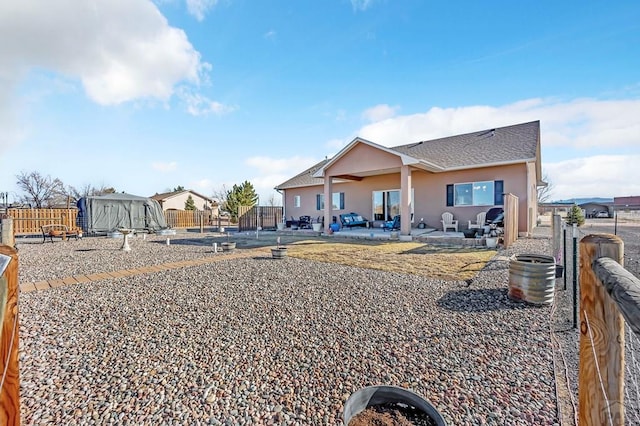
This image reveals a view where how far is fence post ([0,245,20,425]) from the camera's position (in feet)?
3.13

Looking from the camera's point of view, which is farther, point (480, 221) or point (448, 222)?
point (448, 222)

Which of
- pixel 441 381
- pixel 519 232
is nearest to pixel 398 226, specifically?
pixel 519 232

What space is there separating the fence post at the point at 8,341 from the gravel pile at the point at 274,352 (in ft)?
4.04

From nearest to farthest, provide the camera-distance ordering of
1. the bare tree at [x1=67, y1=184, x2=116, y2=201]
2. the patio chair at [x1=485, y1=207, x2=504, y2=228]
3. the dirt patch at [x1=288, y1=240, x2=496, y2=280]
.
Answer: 1. the dirt patch at [x1=288, y1=240, x2=496, y2=280]
2. the patio chair at [x1=485, y1=207, x2=504, y2=228]
3. the bare tree at [x1=67, y1=184, x2=116, y2=201]

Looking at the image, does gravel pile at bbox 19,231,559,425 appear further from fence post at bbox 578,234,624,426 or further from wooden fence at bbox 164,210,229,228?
wooden fence at bbox 164,210,229,228

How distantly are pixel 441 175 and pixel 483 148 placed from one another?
235 centimetres

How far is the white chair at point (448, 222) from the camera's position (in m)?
13.2

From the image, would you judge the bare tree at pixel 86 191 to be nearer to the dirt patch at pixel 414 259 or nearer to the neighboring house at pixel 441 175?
the neighboring house at pixel 441 175

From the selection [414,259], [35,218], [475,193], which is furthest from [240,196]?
[414,259]

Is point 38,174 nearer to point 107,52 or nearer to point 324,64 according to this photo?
point 107,52

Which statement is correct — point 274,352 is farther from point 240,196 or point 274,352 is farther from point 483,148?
point 240,196

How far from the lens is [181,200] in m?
42.2

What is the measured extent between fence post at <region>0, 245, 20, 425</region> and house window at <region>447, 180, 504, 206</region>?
47.1 ft

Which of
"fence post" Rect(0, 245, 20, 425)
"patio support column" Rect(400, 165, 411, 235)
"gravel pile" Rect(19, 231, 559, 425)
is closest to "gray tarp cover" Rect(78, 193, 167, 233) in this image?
"gravel pile" Rect(19, 231, 559, 425)
